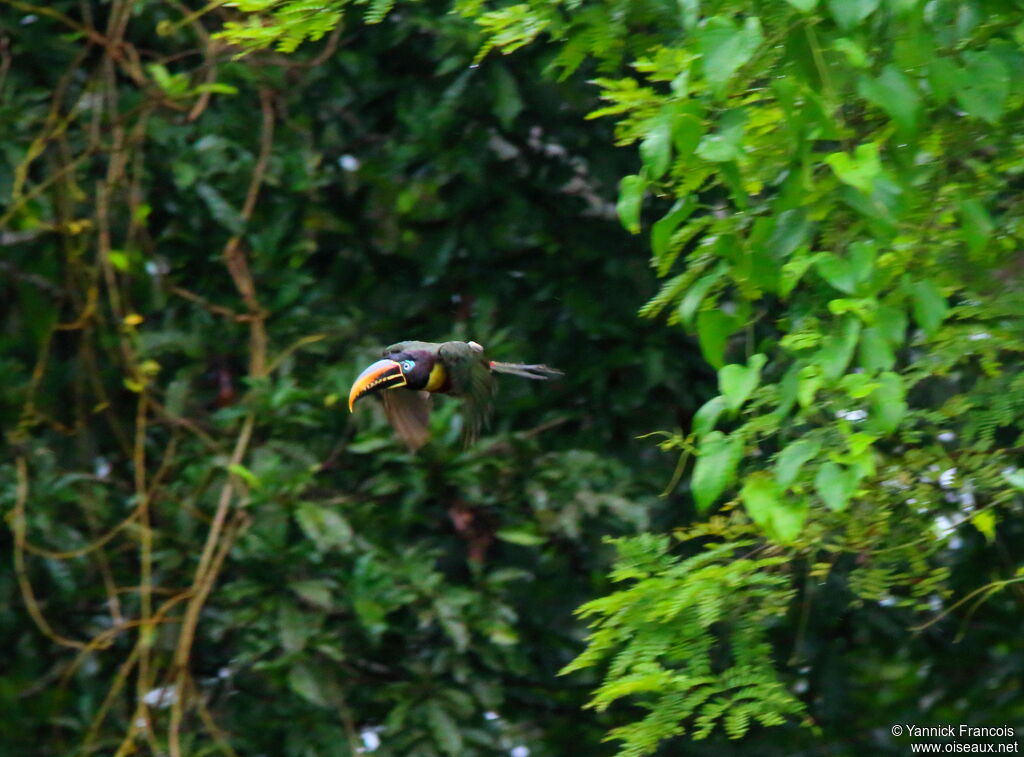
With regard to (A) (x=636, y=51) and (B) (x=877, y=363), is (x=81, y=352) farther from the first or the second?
(B) (x=877, y=363)

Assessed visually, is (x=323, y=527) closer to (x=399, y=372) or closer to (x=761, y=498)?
(x=399, y=372)

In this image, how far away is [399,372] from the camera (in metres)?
3.25

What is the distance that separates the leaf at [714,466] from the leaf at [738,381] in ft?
0.21

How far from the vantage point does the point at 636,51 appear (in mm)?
3068

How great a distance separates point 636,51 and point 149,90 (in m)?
1.80

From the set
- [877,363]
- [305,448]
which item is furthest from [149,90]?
[877,363]

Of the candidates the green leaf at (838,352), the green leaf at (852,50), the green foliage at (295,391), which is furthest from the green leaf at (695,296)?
the green foliage at (295,391)

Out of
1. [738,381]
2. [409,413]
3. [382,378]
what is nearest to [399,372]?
[382,378]

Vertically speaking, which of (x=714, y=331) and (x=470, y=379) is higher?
(x=714, y=331)

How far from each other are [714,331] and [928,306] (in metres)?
0.36

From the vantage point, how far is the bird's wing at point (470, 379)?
11.0ft

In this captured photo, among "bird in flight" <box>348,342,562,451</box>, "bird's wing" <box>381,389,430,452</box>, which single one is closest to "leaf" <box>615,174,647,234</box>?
"bird in flight" <box>348,342,562,451</box>

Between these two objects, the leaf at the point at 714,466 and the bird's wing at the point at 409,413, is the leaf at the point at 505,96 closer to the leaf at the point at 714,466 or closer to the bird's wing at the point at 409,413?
the bird's wing at the point at 409,413

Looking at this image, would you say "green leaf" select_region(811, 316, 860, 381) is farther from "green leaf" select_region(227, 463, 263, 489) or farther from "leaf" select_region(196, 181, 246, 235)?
"leaf" select_region(196, 181, 246, 235)
